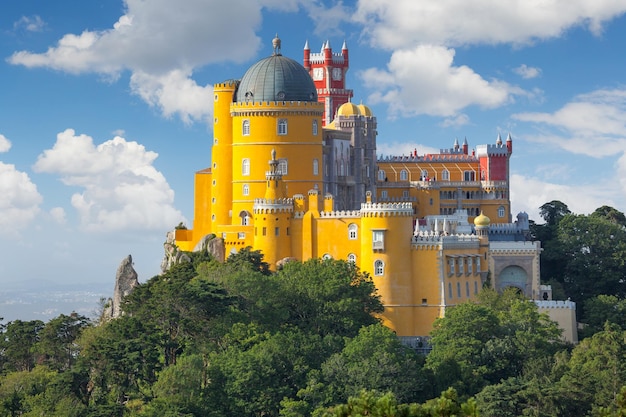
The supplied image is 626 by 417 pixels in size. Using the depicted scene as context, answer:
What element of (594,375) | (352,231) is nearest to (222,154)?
(352,231)

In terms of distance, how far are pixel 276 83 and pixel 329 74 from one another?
123 ft

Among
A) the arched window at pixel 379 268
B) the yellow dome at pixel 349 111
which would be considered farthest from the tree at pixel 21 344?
the yellow dome at pixel 349 111

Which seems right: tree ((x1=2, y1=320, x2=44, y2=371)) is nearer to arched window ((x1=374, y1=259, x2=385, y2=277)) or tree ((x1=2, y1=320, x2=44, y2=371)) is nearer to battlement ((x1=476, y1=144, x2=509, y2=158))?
arched window ((x1=374, y1=259, x2=385, y2=277))

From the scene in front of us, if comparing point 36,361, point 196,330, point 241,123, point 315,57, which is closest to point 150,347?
point 196,330

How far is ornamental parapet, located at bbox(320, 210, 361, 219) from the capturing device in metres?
109

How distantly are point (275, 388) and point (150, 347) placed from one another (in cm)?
914

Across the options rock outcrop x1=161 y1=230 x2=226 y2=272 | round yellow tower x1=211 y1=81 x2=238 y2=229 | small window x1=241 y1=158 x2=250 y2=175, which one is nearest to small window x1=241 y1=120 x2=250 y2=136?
small window x1=241 y1=158 x2=250 y2=175

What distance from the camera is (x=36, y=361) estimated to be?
370 ft

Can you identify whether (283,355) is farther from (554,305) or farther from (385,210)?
(554,305)

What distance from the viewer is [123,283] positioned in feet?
389

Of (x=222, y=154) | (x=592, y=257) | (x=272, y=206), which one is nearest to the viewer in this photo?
(x=272, y=206)

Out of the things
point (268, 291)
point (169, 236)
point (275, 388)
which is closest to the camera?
point (275, 388)

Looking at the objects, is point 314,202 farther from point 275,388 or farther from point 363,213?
point 275,388

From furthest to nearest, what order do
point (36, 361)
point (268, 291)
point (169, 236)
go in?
point (169, 236) → point (36, 361) → point (268, 291)
